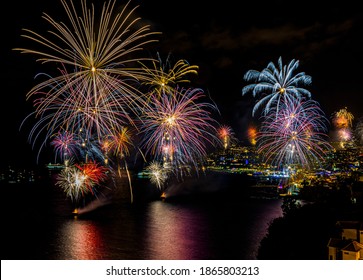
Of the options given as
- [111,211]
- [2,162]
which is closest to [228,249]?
[111,211]

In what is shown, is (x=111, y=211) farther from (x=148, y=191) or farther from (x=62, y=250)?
(x=148, y=191)

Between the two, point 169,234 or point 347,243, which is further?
point 169,234

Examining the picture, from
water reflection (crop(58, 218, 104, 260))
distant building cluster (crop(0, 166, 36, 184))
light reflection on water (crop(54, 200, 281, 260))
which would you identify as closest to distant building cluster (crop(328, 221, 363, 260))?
light reflection on water (crop(54, 200, 281, 260))

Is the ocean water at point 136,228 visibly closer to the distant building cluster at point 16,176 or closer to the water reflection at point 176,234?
the water reflection at point 176,234

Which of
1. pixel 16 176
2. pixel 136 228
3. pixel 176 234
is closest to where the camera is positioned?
pixel 176 234

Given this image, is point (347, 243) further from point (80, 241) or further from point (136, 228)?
point (136, 228)

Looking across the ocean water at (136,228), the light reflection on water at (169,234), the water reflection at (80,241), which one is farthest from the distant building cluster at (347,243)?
the water reflection at (80,241)

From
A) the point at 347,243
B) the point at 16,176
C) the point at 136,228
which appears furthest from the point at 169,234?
the point at 16,176

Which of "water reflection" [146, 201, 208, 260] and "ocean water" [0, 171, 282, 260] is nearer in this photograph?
"water reflection" [146, 201, 208, 260]

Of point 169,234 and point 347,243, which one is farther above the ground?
point 347,243

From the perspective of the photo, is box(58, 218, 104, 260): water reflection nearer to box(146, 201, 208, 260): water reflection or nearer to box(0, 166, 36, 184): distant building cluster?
box(146, 201, 208, 260): water reflection
